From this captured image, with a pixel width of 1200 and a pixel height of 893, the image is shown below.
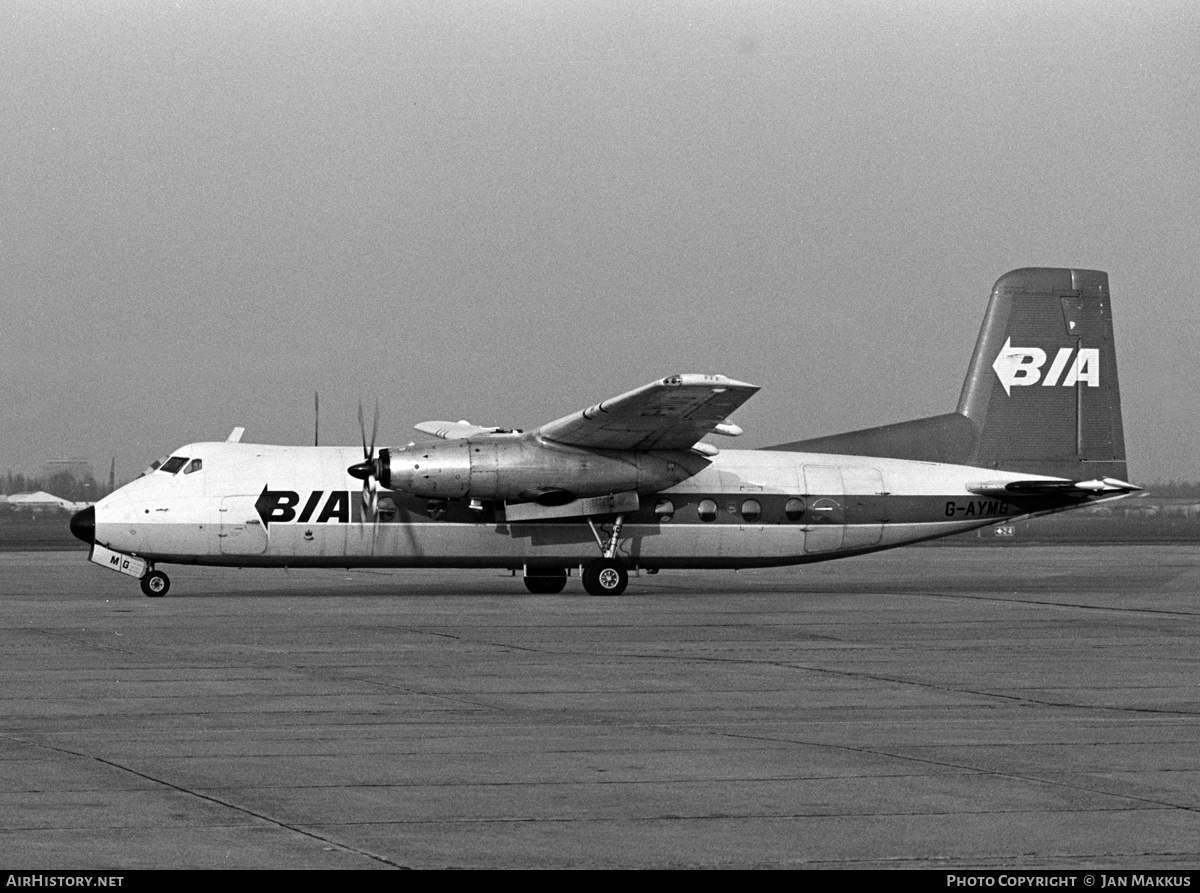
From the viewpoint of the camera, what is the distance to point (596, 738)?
39.4 feet

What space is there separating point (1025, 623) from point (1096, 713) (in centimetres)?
1012

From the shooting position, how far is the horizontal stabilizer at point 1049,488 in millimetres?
31609

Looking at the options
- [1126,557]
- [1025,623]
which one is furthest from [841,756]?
[1126,557]

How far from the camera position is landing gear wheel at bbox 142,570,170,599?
29266 mm

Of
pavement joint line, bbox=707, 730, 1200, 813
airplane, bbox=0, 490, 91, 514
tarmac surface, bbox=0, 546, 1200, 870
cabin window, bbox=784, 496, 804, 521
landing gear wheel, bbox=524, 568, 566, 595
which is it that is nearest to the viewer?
tarmac surface, bbox=0, 546, 1200, 870

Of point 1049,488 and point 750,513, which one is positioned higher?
point 1049,488

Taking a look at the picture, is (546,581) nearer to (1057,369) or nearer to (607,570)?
(607,570)

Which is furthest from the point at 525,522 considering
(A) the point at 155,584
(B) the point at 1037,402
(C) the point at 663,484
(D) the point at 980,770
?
(D) the point at 980,770

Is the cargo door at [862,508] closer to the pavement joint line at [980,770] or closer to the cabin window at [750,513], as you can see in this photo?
the cabin window at [750,513]

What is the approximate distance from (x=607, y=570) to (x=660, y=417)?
346cm

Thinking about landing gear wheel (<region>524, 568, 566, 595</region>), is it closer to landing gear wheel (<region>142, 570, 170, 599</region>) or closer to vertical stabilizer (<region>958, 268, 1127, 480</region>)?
landing gear wheel (<region>142, 570, 170, 599</region>)

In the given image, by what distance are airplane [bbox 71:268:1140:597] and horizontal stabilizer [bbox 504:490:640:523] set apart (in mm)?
28

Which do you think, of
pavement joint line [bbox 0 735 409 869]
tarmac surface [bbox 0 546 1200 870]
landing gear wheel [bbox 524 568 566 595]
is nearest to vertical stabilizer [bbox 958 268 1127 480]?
tarmac surface [bbox 0 546 1200 870]

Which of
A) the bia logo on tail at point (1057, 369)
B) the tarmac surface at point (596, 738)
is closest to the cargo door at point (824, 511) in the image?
the bia logo on tail at point (1057, 369)
